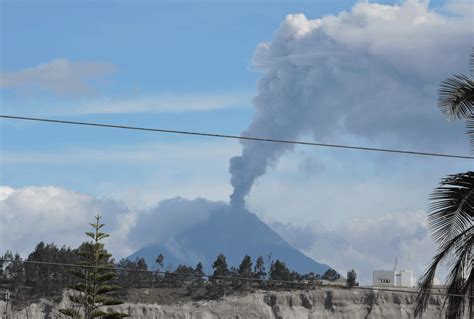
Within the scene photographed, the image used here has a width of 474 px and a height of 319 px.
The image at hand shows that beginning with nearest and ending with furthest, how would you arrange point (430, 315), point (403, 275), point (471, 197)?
point (471, 197) < point (403, 275) < point (430, 315)

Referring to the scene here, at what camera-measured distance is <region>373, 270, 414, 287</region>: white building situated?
17425cm

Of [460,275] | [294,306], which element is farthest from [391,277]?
[460,275]

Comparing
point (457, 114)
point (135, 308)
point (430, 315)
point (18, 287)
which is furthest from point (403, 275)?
point (457, 114)

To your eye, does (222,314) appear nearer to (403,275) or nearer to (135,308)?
(135,308)

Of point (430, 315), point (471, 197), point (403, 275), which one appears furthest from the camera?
point (430, 315)

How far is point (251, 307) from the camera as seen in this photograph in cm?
19312

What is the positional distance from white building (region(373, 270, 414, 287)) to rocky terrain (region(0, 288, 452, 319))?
8581 mm

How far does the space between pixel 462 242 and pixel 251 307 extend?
174 metres

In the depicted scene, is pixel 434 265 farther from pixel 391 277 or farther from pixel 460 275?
pixel 391 277

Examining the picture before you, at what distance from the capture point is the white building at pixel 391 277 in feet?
572

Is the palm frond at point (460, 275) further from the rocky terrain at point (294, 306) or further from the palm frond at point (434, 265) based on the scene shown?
the rocky terrain at point (294, 306)

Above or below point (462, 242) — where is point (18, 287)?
above

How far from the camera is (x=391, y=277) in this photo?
174250 mm

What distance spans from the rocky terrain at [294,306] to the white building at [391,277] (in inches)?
338
